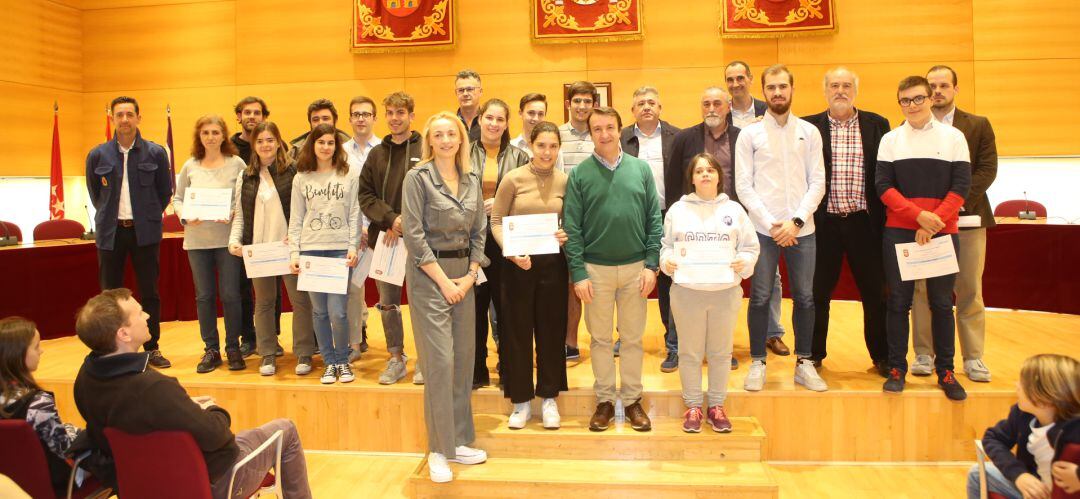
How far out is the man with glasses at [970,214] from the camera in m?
3.62

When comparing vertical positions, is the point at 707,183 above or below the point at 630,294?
above

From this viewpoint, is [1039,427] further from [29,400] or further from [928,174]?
[29,400]

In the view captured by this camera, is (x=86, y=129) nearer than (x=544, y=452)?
No

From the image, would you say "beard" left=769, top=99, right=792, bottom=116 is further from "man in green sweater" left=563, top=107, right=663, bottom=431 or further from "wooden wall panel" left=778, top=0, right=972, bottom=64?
"wooden wall panel" left=778, top=0, right=972, bottom=64

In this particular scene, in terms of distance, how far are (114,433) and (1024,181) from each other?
8.15 m

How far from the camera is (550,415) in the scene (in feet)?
11.0

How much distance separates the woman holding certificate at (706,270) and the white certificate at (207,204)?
2563 mm

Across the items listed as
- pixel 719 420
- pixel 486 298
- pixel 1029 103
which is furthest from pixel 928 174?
pixel 1029 103

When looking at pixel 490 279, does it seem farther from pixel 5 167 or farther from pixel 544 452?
pixel 5 167

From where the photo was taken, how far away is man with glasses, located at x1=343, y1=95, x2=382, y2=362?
13.1 feet

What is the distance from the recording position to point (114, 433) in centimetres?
202

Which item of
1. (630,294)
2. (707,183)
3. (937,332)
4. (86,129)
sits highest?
(86,129)

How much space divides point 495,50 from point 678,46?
1884 mm

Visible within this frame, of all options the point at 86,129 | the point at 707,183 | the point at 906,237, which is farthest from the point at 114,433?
the point at 86,129
